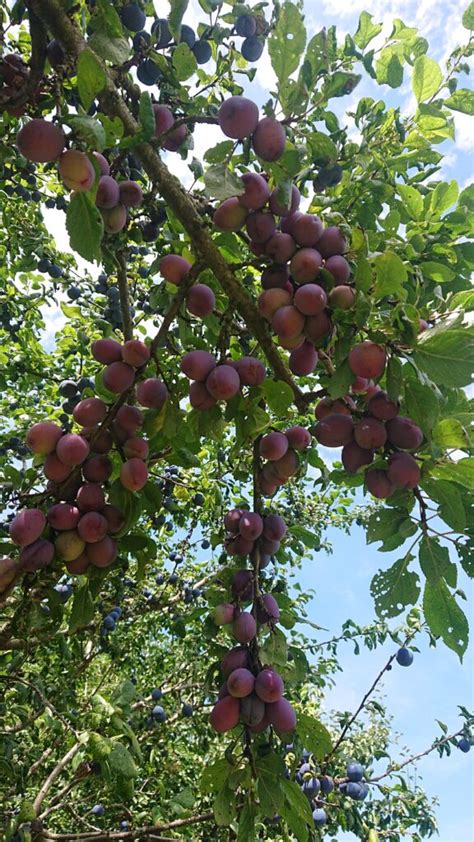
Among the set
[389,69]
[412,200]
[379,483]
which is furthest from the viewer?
[389,69]

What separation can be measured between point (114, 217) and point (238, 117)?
388 mm

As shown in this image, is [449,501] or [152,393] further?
[152,393]

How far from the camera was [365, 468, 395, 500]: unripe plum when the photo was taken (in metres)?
1.29

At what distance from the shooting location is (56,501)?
146cm

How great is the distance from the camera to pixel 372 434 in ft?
4.14

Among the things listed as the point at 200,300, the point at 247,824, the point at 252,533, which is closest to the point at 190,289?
the point at 200,300

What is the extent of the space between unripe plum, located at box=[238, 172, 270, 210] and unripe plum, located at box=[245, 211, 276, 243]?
2 centimetres

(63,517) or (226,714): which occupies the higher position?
(63,517)

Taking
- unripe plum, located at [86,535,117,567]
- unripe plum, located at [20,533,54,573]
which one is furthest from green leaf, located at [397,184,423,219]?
unripe plum, located at [20,533,54,573]

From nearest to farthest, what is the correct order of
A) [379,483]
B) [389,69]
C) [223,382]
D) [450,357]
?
[450,357] < [379,483] < [223,382] < [389,69]

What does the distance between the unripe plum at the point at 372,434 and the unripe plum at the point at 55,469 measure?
27.3 inches

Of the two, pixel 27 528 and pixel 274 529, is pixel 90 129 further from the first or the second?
pixel 274 529

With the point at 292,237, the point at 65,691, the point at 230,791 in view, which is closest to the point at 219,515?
the point at 65,691

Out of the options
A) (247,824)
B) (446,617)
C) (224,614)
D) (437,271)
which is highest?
(437,271)
